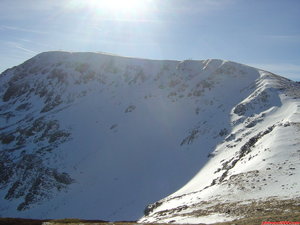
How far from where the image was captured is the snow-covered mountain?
31.2 m

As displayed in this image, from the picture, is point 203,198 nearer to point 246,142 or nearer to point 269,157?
point 269,157

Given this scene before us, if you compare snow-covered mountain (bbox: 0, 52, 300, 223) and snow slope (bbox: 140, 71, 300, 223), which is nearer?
snow slope (bbox: 140, 71, 300, 223)

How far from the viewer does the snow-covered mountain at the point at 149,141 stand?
3116 cm

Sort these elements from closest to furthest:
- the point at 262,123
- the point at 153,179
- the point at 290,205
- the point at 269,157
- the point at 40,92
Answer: the point at 290,205 → the point at 269,157 → the point at 262,123 → the point at 153,179 → the point at 40,92

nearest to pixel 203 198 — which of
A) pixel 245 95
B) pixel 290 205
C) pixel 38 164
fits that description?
pixel 290 205

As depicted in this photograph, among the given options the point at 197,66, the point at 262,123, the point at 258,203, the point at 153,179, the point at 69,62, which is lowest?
the point at 153,179

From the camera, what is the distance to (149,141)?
215 feet

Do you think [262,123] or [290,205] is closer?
[290,205]

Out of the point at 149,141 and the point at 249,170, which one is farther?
the point at 149,141

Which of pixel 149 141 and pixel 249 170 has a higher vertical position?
pixel 149 141

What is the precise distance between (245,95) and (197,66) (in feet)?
90.9

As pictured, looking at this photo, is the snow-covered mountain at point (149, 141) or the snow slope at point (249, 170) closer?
the snow slope at point (249, 170)

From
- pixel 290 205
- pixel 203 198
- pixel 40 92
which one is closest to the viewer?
pixel 290 205

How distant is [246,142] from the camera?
44.3 m
